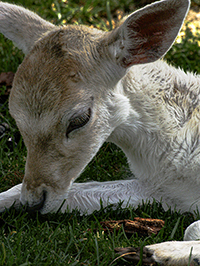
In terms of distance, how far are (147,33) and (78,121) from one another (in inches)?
35.2

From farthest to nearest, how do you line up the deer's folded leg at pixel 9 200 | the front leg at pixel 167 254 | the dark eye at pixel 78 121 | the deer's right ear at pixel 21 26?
1. the deer's right ear at pixel 21 26
2. the deer's folded leg at pixel 9 200
3. the dark eye at pixel 78 121
4. the front leg at pixel 167 254

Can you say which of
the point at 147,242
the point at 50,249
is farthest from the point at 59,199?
the point at 147,242

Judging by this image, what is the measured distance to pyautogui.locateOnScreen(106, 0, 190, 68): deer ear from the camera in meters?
3.24

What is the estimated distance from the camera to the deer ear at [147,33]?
324 cm

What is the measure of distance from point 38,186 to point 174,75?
1713 millimetres

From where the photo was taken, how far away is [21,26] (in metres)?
4.05

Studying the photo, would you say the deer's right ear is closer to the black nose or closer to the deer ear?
the deer ear

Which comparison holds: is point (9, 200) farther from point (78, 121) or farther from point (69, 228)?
point (78, 121)

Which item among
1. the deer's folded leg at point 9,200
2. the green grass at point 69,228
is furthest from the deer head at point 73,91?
the deer's folded leg at point 9,200

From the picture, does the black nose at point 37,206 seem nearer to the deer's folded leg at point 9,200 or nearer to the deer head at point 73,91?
the deer head at point 73,91

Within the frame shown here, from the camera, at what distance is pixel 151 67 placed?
4.06 m

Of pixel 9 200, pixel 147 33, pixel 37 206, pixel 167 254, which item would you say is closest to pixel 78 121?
pixel 37 206

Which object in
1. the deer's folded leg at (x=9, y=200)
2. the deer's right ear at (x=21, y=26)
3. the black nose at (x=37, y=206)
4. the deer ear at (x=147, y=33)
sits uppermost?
the deer's right ear at (x=21, y=26)

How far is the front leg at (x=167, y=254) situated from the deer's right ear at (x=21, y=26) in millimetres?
2089
